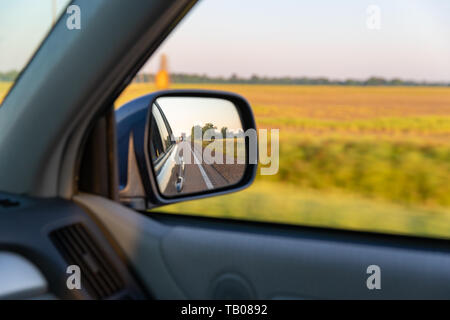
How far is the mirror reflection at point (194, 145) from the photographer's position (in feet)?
6.60

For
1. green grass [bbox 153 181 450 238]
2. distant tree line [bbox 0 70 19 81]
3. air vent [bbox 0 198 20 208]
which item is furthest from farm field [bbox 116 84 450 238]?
distant tree line [bbox 0 70 19 81]

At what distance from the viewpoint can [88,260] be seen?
1.86 meters

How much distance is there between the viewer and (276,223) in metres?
2.21

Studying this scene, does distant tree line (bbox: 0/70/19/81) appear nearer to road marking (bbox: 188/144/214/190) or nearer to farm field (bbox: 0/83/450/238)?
road marking (bbox: 188/144/214/190)

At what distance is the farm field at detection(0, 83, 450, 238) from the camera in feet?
11.5

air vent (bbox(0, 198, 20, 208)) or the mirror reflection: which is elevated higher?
the mirror reflection

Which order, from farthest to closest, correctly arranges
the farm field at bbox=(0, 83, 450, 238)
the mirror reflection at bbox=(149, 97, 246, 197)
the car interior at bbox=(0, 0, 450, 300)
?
the farm field at bbox=(0, 83, 450, 238)
the mirror reflection at bbox=(149, 97, 246, 197)
the car interior at bbox=(0, 0, 450, 300)

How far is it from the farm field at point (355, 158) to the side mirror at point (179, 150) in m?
0.17

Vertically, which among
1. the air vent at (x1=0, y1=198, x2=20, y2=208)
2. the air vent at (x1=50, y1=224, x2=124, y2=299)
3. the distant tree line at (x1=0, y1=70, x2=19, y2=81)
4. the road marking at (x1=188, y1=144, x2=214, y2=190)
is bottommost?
the air vent at (x1=50, y1=224, x2=124, y2=299)

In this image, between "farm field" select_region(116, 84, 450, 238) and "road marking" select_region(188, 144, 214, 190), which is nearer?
"road marking" select_region(188, 144, 214, 190)

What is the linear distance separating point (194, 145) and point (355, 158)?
3944mm

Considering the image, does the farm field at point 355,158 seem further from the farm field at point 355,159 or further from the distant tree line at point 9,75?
the distant tree line at point 9,75
